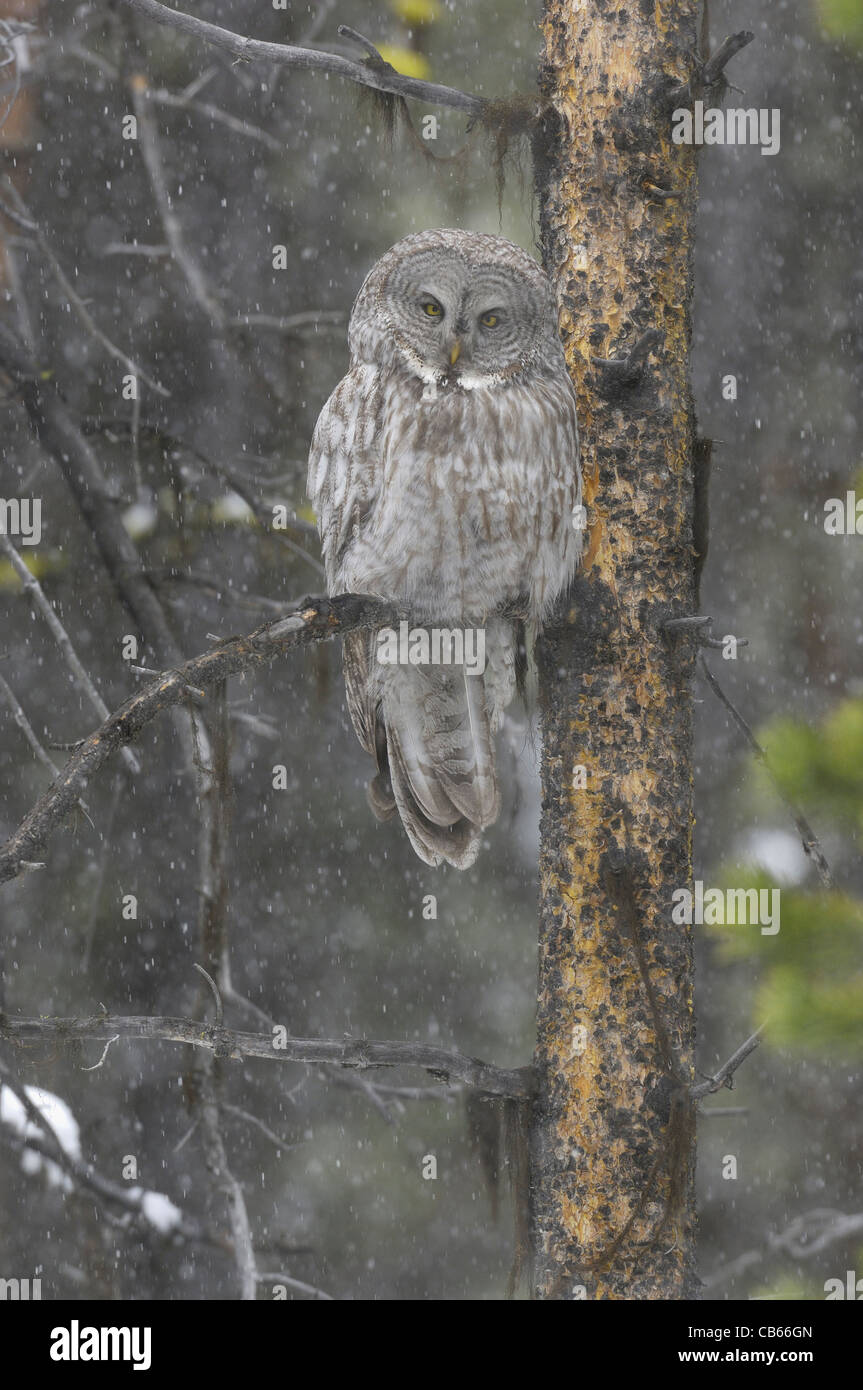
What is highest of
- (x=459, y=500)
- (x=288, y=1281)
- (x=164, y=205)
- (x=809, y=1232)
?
(x=164, y=205)

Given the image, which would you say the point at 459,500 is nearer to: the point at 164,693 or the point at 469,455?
the point at 469,455

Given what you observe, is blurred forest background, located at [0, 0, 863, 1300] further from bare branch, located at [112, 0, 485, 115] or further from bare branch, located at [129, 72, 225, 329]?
bare branch, located at [112, 0, 485, 115]

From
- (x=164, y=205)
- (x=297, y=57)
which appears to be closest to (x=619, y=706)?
(x=297, y=57)

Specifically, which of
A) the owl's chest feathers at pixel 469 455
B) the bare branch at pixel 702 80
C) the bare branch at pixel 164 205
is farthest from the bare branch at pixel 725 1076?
the bare branch at pixel 164 205

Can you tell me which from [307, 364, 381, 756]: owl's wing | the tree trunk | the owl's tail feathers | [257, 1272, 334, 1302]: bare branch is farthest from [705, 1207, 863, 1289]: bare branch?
[307, 364, 381, 756]: owl's wing

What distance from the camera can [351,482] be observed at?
3.40 m

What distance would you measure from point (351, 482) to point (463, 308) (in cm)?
48

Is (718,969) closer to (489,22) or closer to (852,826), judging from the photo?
(852,826)

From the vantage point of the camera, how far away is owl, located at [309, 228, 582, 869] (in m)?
3.14

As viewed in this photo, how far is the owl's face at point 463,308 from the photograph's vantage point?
3154 mm

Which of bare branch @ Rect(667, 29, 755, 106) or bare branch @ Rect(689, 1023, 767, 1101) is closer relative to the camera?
bare branch @ Rect(689, 1023, 767, 1101)

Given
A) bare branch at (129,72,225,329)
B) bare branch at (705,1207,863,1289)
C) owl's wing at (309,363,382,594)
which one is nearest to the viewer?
owl's wing at (309,363,382,594)

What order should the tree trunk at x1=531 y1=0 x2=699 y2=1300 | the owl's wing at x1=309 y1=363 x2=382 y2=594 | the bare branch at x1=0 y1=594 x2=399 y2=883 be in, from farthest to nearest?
the owl's wing at x1=309 y1=363 x2=382 y2=594 → the tree trunk at x1=531 y1=0 x2=699 y2=1300 → the bare branch at x1=0 y1=594 x2=399 y2=883

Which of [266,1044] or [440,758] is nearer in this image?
[266,1044]
